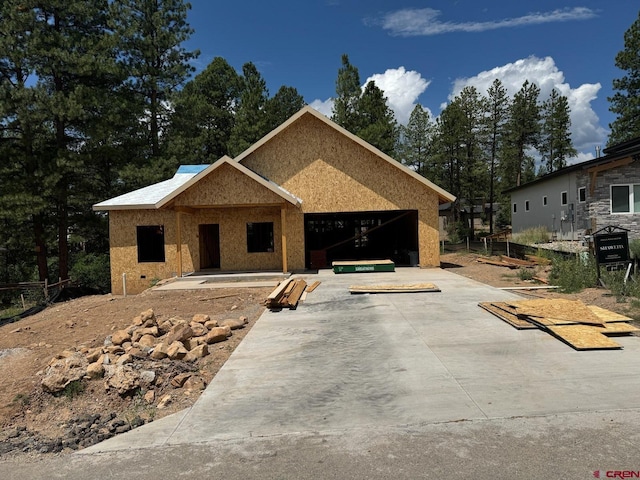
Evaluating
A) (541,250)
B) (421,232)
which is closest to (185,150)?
(421,232)

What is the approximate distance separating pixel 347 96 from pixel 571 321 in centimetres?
3312

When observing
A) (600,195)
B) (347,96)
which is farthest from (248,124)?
(600,195)

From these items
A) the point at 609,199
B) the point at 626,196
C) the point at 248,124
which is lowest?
the point at 609,199

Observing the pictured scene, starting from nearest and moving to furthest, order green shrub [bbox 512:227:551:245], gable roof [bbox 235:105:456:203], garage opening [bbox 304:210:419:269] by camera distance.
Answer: gable roof [bbox 235:105:456:203] < green shrub [bbox 512:227:551:245] < garage opening [bbox 304:210:419:269]

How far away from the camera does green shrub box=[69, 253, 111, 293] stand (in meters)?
24.8

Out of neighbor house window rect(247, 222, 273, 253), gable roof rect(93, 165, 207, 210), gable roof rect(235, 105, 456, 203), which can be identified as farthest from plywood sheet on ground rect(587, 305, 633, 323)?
gable roof rect(93, 165, 207, 210)

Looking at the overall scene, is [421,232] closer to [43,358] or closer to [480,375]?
[480,375]

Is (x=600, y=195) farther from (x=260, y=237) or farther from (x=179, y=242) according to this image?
(x=179, y=242)

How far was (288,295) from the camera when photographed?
11461mm

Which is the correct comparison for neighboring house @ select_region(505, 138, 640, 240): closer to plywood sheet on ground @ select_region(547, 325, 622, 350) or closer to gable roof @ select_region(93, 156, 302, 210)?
gable roof @ select_region(93, 156, 302, 210)

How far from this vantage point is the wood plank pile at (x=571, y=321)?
22.0 feet

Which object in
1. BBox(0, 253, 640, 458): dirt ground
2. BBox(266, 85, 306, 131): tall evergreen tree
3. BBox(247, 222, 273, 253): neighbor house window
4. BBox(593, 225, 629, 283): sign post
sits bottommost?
BBox(0, 253, 640, 458): dirt ground

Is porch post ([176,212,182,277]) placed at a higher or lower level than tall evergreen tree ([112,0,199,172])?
lower

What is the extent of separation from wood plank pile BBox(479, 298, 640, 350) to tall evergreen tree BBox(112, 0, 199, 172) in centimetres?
2580
